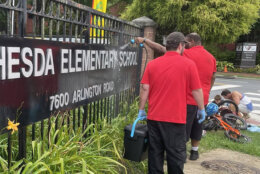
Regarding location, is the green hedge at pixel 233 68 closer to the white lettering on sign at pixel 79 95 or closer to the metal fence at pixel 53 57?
the metal fence at pixel 53 57

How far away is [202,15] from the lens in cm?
784

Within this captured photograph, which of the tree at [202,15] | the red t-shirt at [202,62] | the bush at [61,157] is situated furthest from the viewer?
the tree at [202,15]

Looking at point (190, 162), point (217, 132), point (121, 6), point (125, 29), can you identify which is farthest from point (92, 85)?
point (121, 6)

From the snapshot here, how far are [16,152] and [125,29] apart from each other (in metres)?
2.79

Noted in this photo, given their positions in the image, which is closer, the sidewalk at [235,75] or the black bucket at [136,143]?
the black bucket at [136,143]

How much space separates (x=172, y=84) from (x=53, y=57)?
48.6 inches

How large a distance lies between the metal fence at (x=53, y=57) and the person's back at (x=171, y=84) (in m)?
0.89

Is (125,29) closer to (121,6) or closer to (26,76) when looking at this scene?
(26,76)

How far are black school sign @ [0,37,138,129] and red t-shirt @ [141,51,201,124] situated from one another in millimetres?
813

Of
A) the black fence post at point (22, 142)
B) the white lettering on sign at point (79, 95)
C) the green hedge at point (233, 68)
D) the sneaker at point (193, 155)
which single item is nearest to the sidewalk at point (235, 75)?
the green hedge at point (233, 68)

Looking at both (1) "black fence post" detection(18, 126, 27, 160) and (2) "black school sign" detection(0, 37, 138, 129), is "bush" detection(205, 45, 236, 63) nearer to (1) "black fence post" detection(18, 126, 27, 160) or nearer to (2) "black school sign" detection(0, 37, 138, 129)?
(2) "black school sign" detection(0, 37, 138, 129)

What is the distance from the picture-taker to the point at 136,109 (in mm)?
5012

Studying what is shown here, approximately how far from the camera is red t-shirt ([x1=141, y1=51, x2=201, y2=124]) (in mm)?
2951

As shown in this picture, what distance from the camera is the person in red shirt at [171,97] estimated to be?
117 inches
